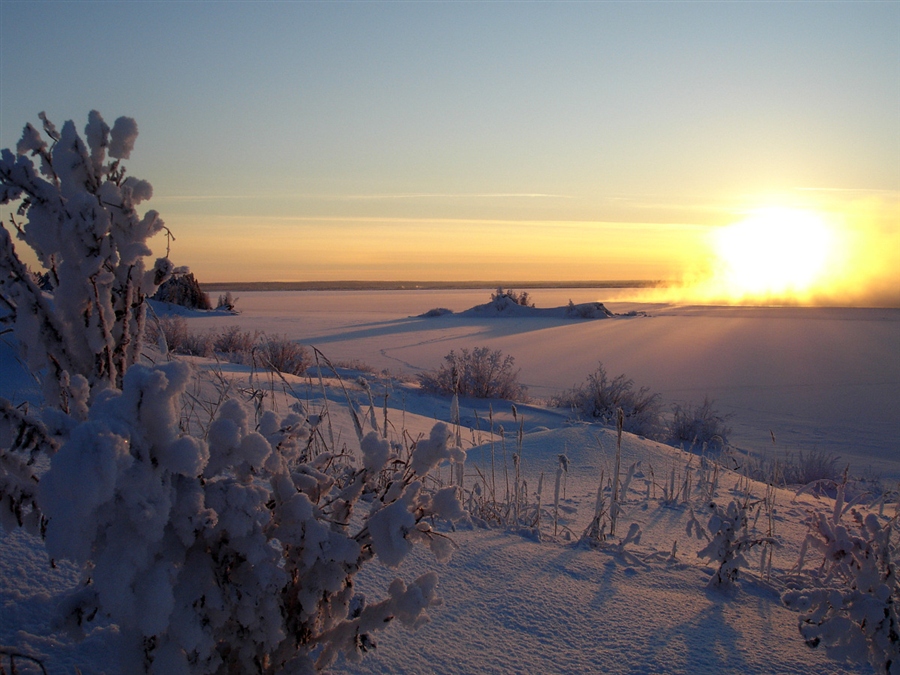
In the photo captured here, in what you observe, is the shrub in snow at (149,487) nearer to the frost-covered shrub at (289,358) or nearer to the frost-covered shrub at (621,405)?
the frost-covered shrub at (621,405)

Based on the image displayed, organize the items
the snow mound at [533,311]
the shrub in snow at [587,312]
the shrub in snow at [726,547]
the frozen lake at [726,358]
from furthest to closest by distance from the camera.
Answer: the snow mound at [533,311] → the shrub in snow at [587,312] → the frozen lake at [726,358] → the shrub in snow at [726,547]

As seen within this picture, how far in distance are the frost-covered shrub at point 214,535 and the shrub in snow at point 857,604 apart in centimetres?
108

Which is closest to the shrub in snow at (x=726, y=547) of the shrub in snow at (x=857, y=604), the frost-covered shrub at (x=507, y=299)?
the shrub in snow at (x=857, y=604)

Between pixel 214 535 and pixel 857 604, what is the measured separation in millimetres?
1480

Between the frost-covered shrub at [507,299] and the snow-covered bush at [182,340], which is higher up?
the frost-covered shrub at [507,299]

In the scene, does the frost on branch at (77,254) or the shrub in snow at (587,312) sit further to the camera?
the shrub in snow at (587,312)

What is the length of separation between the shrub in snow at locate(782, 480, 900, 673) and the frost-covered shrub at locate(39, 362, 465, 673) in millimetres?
1085

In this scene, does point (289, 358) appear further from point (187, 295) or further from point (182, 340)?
point (187, 295)

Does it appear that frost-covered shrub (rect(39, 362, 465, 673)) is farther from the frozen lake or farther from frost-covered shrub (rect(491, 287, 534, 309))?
frost-covered shrub (rect(491, 287, 534, 309))

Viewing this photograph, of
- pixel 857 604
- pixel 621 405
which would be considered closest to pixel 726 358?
pixel 621 405

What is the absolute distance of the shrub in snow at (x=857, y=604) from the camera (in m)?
1.45

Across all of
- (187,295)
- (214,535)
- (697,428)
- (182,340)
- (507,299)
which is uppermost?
(507,299)

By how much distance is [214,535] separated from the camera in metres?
1.03

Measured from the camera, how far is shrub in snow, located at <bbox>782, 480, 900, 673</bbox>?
1.45m
